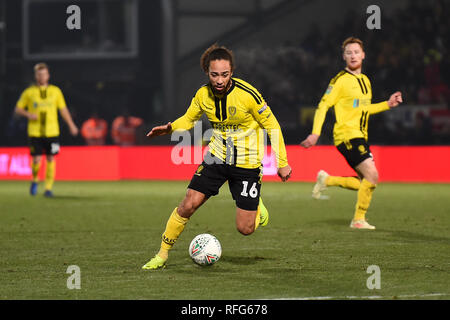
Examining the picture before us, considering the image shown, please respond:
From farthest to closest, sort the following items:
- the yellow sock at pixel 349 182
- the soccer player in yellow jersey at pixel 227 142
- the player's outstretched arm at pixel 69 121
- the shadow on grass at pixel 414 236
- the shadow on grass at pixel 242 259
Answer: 1. the player's outstretched arm at pixel 69 121
2. the yellow sock at pixel 349 182
3. the shadow on grass at pixel 414 236
4. the shadow on grass at pixel 242 259
5. the soccer player in yellow jersey at pixel 227 142

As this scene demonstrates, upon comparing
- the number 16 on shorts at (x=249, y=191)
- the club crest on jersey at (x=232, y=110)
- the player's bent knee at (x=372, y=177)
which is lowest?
the number 16 on shorts at (x=249, y=191)

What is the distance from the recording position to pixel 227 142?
757 cm

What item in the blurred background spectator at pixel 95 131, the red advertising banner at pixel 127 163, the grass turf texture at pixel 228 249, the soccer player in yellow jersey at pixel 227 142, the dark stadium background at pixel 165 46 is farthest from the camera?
the dark stadium background at pixel 165 46

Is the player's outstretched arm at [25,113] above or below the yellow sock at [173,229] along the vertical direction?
above

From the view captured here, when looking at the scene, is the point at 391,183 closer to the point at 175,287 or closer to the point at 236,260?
the point at 236,260

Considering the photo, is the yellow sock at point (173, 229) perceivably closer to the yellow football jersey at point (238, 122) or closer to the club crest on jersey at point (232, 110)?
the yellow football jersey at point (238, 122)

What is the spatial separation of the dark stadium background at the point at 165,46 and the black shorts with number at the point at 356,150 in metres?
15.4

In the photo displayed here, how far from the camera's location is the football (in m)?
7.39

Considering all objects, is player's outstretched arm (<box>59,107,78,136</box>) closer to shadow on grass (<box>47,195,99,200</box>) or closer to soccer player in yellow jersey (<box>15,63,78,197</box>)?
soccer player in yellow jersey (<box>15,63,78,197</box>)

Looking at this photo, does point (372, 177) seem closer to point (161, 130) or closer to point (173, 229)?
point (173, 229)

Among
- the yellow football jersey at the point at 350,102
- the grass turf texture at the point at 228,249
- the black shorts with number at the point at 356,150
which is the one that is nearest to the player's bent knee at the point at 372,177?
the black shorts with number at the point at 356,150

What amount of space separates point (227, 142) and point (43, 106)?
8.80 m

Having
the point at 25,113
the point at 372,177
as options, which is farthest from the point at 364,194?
the point at 25,113

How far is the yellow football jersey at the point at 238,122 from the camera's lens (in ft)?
24.0
